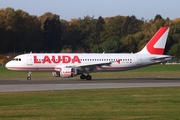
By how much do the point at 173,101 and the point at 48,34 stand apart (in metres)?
99.0

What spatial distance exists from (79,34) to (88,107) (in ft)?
349

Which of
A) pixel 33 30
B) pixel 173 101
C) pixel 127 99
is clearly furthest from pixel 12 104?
pixel 33 30

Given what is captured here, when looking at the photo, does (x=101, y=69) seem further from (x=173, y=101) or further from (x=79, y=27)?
(x=79, y=27)

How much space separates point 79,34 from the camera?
127 m

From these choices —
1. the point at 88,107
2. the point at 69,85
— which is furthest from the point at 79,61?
the point at 88,107

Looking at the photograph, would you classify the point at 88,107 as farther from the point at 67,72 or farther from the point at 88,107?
the point at 67,72

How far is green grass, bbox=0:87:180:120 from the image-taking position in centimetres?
1847

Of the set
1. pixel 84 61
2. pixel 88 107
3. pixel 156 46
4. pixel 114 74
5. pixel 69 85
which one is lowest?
pixel 88 107

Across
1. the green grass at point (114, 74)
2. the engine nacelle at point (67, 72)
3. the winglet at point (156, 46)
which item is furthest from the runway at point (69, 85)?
the green grass at point (114, 74)

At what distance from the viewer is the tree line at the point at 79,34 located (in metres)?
106

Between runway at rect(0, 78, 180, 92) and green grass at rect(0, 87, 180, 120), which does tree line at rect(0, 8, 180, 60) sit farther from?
green grass at rect(0, 87, 180, 120)

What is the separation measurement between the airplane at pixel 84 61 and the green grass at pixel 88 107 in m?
19.5

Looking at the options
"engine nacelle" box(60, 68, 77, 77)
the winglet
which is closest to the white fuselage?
the winglet

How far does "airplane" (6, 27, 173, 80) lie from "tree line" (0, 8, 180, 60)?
51025 mm
